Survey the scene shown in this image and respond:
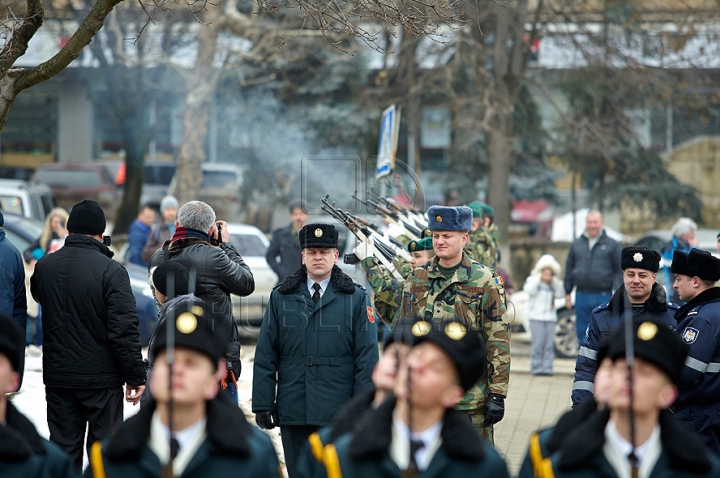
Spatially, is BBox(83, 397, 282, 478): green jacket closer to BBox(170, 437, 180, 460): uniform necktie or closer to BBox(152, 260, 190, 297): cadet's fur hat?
BBox(170, 437, 180, 460): uniform necktie

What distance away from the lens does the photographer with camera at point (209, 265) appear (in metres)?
6.57

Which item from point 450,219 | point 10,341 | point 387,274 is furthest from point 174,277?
point 10,341

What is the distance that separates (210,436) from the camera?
338 cm

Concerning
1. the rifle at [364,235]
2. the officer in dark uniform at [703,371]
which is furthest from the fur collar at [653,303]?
the rifle at [364,235]

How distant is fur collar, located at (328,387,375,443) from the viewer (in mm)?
3609

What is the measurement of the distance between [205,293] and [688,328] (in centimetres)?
298

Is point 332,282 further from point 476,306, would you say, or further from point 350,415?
point 350,415

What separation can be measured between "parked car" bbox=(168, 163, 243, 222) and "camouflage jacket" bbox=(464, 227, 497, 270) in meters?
16.3

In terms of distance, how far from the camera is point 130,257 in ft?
47.0

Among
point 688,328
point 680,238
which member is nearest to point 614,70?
point 680,238

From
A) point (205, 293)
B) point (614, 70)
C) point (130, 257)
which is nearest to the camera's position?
point (205, 293)

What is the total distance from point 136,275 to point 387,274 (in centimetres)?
667

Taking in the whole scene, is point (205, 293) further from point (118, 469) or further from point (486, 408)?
point (118, 469)

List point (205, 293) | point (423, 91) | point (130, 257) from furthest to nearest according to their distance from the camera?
point (423, 91) < point (130, 257) < point (205, 293)
